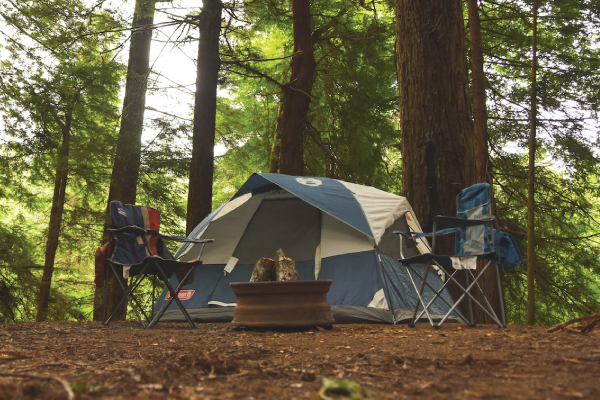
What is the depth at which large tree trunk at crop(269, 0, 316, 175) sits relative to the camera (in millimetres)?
8719

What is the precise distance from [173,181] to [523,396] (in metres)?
8.19

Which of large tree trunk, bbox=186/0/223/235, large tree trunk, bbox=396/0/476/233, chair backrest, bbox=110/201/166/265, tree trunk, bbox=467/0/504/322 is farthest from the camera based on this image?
large tree trunk, bbox=186/0/223/235

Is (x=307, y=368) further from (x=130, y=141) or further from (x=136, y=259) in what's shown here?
(x=130, y=141)

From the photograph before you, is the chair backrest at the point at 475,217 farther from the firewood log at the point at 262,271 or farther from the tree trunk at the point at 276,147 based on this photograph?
the tree trunk at the point at 276,147

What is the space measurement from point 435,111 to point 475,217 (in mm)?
1590

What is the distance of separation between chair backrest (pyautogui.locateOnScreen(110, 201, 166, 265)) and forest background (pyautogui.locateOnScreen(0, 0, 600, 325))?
243cm

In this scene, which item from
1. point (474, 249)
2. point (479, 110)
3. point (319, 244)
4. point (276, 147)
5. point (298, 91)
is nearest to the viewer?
point (474, 249)

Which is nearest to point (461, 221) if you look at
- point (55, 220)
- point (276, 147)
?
point (276, 147)

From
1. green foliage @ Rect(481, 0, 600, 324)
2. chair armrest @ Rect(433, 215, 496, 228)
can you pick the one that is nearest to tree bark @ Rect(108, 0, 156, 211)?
green foliage @ Rect(481, 0, 600, 324)

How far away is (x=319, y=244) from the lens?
559 centimetres

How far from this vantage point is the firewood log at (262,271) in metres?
4.28

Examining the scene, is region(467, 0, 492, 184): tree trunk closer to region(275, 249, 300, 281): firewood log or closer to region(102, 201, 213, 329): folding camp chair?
region(275, 249, 300, 281): firewood log

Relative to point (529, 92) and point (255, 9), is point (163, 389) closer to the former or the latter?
point (529, 92)

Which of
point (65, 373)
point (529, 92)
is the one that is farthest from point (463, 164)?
point (65, 373)
